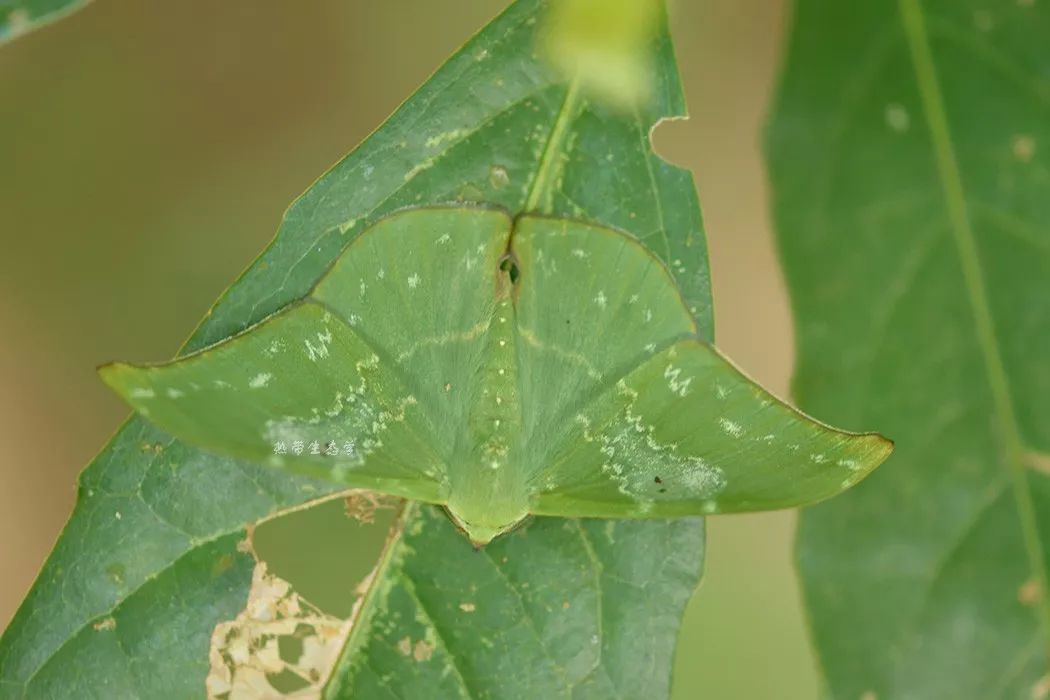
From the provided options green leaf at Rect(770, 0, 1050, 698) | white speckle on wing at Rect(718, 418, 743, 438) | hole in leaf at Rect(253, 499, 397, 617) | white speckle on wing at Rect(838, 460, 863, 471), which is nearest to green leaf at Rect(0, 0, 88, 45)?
hole in leaf at Rect(253, 499, 397, 617)

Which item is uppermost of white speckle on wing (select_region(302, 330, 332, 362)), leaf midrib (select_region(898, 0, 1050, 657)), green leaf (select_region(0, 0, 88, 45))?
green leaf (select_region(0, 0, 88, 45))

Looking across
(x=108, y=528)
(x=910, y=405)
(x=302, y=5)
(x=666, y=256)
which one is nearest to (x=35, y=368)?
(x=302, y=5)

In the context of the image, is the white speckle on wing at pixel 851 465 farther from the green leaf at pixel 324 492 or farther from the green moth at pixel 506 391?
the green leaf at pixel 324 492

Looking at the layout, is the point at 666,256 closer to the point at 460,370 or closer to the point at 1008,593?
the point at 460,370

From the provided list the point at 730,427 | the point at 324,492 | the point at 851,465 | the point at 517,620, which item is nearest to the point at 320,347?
the point at 324,492

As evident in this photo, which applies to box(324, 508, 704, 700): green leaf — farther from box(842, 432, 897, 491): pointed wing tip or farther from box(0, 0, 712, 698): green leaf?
box(842, 432, 897, 491): pointed wing tip
